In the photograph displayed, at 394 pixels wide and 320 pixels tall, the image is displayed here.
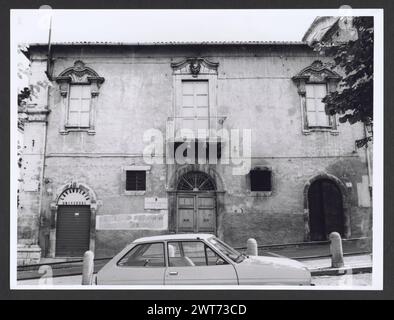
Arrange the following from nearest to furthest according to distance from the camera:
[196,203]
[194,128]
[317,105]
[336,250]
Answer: [336,250] → [317,105] → [194,128] → [196,203]

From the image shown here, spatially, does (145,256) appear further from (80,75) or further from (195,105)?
(80,75)

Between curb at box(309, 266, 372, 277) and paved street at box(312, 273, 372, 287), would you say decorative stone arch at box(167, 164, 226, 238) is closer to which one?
curb at box(309, 266, 372, 277)

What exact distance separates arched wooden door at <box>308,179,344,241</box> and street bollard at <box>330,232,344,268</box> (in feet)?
1.30

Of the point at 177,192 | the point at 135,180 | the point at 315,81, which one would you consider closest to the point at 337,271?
the point at 177,192

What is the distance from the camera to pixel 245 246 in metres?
7.13

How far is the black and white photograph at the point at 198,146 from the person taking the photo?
6672 millimetres

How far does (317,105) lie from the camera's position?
7.45 metres

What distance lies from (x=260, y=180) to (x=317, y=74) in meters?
2.39

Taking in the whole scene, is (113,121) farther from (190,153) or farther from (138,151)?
(190,153)

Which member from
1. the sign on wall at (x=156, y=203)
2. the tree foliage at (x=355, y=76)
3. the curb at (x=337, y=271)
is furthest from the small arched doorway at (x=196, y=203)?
the tree foliage at (x=355, y=76)

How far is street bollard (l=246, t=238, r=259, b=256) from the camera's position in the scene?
23.1 ft

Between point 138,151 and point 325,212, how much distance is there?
4011mm

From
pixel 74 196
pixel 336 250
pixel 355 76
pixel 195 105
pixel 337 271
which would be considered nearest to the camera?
pixel 337 271
